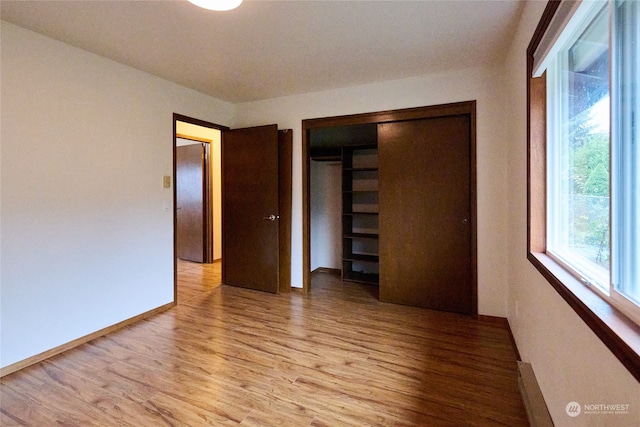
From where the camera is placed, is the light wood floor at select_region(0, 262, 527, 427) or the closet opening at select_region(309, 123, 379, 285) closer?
the light wood floor at select_region(0, 262, 527, 427)

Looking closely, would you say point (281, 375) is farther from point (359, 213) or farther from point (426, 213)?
point (359, 213)

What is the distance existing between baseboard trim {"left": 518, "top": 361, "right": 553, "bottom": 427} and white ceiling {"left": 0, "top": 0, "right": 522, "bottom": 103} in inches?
85.5

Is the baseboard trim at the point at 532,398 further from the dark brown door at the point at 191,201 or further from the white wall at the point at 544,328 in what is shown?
the dark brown door at the point at 191,201

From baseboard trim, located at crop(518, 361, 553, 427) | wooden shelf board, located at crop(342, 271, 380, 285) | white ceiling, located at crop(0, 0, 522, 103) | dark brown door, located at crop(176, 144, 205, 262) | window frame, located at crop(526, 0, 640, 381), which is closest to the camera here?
window frame, located at crop(526, 0, 640, 381)

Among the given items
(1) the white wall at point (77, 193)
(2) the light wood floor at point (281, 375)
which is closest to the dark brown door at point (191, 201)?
(1) the white wall at point (77, 193)

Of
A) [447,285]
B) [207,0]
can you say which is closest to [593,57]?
[207,0]

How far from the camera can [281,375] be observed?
2037mm

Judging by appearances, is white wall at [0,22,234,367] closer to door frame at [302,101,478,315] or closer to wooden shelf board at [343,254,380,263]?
door frame at [302,101,478,315]


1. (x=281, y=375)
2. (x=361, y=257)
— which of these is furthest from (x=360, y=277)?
(x=281, y=375)

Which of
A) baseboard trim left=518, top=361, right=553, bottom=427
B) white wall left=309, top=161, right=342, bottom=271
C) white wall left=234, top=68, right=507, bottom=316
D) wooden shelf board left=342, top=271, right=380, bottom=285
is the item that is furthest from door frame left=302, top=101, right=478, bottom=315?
baseboard trim left=518, top=361, right=553, bottom=427

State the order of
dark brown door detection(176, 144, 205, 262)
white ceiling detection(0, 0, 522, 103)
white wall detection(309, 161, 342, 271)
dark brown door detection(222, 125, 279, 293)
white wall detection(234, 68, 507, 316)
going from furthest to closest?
1. dark brown door detection(176, 144, 205, 262)
2. white wall detection(309, 161, 342, 271)
3. dark brown door detection(222, 125, 279, 293)
4. white wall detection(234, 68, 507, 316)
5. white ceiling detection(0, 0, 522, 103)

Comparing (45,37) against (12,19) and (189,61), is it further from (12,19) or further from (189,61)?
(189,61)

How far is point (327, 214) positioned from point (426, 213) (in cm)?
189

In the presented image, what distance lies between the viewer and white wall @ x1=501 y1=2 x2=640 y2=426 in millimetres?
912
